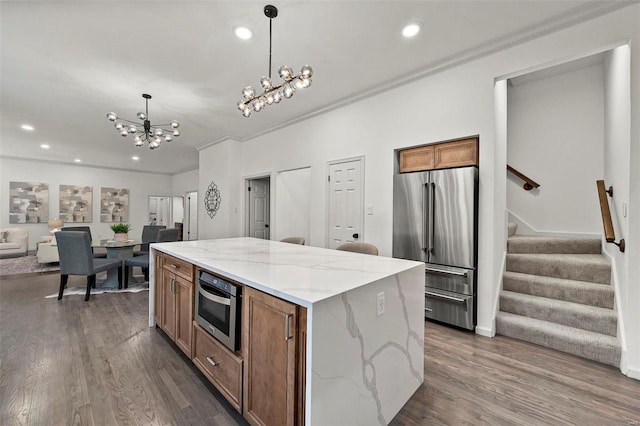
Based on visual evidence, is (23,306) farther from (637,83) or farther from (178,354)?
(637,83)

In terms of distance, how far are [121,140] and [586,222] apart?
887cm

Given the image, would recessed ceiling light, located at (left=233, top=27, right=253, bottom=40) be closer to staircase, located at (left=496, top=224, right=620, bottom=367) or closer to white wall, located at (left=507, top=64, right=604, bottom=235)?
staircase, located at (left=496, top=224, right=620, bottom=367)

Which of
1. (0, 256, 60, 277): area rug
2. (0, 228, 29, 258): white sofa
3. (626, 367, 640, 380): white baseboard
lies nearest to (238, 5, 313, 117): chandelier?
(626, 367, 640, 380): white baseboard

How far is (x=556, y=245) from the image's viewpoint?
11.0 ft

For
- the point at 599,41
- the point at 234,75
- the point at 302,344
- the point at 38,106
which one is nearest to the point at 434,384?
the point at 302,344

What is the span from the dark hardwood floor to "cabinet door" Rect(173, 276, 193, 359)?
6.5 inches

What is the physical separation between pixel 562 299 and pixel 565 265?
413mm

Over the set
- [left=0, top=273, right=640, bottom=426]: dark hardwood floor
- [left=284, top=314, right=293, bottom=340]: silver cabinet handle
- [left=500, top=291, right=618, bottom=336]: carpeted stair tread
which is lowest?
[left=0, top=273, right=640, bottom=426]: dark hardwood floor

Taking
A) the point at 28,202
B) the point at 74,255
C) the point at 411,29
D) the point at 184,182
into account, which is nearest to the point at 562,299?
the point at 411,29

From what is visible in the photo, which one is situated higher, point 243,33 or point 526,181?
point 243,33

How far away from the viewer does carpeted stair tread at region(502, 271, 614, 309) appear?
2.59 metres

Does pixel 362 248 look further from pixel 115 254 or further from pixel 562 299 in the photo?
pixel 115 254

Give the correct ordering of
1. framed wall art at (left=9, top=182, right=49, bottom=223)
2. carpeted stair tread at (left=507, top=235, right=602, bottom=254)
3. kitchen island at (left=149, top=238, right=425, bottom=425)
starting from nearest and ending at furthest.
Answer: kitchen island at (left=149, top=238, right=425, bottom=425), carpeted stair tread at (left=507, top=235, right=602, bottom=254), framed wall art at (left=9, top=182, right=49, bottom=223)

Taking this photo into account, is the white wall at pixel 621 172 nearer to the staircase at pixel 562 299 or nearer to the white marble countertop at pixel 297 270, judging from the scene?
the staircase at pixel 562 299
